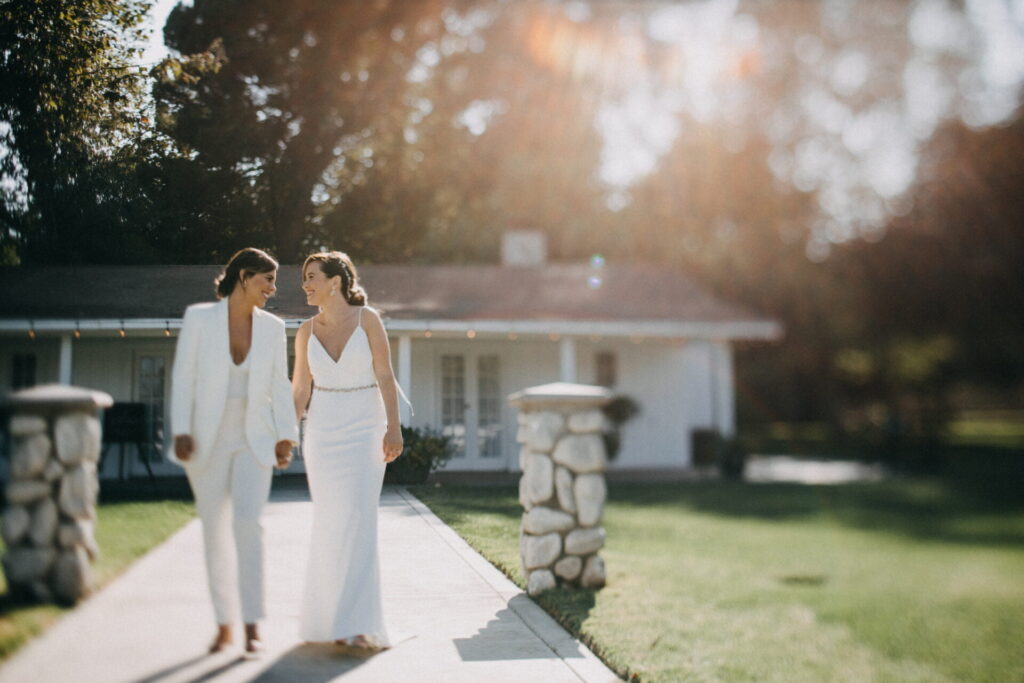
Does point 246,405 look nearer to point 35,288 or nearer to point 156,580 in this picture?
point 156,580

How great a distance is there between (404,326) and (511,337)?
4033mm

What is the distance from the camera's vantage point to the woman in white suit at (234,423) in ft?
10.7

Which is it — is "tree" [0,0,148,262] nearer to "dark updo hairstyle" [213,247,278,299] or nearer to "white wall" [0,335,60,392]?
"white wall" [0,335,60,392]

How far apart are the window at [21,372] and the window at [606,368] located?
516 inches

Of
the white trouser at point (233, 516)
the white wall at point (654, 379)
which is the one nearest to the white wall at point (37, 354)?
the white trouser at point (233, 516)

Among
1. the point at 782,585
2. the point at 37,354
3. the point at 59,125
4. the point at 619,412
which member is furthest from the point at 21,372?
the point at 619,412

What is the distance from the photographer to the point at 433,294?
8469 mm

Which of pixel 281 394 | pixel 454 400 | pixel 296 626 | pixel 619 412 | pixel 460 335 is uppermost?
pixel 460 335

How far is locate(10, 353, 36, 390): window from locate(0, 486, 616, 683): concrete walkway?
0.94m

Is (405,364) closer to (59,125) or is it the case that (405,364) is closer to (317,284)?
(317,284)

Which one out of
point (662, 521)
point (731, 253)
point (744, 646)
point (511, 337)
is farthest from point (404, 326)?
point (731, 253)

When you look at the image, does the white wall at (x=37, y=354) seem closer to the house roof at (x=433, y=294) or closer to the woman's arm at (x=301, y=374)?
the house roof at (x=433, y=294)

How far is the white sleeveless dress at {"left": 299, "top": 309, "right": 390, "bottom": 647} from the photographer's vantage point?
364 centimetres

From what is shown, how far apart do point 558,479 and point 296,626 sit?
219 cm
